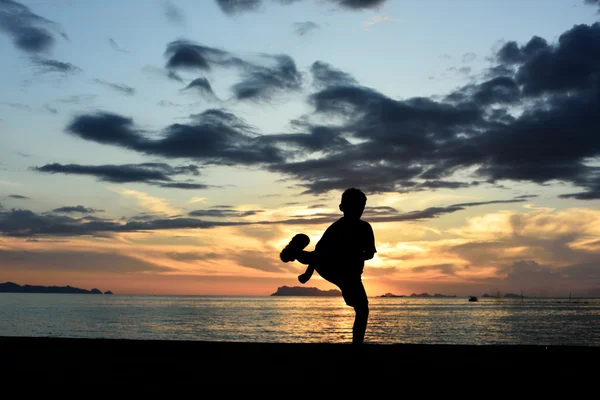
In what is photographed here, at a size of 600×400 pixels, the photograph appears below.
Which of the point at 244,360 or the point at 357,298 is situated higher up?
the point at 357,298

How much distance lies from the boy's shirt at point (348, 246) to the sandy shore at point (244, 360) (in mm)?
979

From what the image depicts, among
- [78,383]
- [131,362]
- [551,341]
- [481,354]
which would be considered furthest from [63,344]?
[551,341]

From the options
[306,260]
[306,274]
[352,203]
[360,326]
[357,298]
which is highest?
[352,203]

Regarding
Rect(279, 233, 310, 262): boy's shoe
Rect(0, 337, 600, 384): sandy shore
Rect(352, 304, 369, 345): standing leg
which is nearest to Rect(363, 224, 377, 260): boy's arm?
Rect(352, 304, 369, 345): standing leg

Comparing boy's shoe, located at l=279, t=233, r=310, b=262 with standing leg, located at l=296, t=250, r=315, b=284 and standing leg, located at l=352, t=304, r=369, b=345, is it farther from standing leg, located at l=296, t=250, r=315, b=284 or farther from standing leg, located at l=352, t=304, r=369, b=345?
standing leg, located at l=352, t=304, r=369, b=345

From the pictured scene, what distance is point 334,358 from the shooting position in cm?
621

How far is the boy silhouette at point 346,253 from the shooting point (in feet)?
Answer: 21.4

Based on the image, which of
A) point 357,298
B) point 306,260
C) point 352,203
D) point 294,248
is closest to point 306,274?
point 306,260

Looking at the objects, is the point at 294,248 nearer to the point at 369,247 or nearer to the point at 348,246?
the point at 348,246

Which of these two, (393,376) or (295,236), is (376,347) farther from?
(393,376)

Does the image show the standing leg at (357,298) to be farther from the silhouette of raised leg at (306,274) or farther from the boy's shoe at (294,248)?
the boy's shoe at (294,248)

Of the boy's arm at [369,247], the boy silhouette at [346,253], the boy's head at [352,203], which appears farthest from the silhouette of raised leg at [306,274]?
the boy's head at [352,203]

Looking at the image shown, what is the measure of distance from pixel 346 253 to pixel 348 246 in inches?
3.4

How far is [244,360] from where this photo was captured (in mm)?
6027
